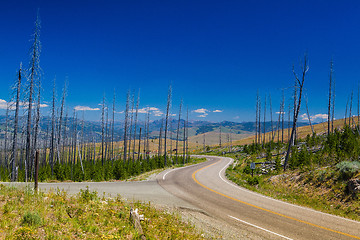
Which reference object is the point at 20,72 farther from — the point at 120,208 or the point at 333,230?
the point at 333,230

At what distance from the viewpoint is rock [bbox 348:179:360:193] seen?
1188 centimetres

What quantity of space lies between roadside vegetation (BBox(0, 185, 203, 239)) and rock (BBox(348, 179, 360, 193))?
34.2ft

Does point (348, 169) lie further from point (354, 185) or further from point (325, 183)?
point (325, 183)

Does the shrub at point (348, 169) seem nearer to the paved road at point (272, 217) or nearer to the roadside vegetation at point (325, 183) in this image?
the roadside vegetation at point (325, 183)

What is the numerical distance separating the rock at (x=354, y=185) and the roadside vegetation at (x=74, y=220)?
10.4m

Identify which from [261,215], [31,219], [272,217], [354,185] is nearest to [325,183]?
[354,185]

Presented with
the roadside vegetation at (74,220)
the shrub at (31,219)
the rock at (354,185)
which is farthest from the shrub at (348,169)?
the shrub at (31,219)

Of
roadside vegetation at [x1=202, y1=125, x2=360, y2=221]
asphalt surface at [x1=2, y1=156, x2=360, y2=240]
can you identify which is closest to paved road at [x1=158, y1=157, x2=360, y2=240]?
asphalt surface at [x1=2, y1=156, x2=360, y2=240]

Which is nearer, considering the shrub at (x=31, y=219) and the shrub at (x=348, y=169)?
the shrub at (x=31, y=219)

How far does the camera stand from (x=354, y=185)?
39.8 ft

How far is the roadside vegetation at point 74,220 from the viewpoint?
20.0ft

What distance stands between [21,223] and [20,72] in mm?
21775

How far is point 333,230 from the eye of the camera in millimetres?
8680

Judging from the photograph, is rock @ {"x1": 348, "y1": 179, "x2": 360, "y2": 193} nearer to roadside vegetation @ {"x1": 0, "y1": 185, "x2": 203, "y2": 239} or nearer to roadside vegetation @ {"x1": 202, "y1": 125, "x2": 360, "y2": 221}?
roadside vegetation @ {"x1": 202, "y1": 125, "x2": 360, "y2": 221}
